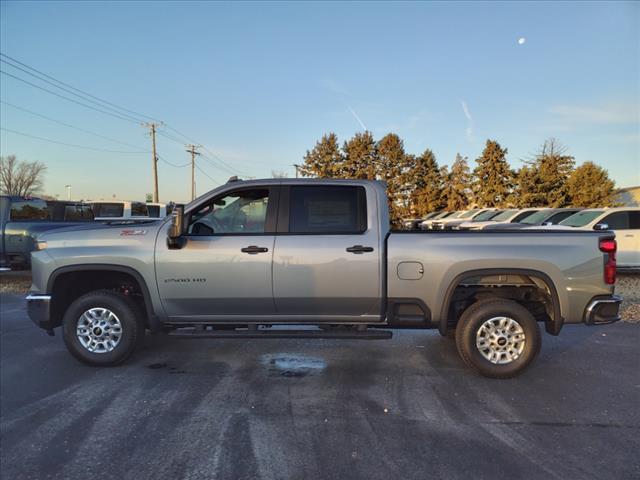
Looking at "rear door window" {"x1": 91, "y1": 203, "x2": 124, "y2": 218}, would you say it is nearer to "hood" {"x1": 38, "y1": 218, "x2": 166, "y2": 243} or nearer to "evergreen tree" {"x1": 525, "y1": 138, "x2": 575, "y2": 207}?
"hood" {"x1": 38, "y1": 218, "x2": 166, "y2": 243}

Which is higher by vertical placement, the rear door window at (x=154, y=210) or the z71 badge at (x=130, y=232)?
the rear door window at (x=154, y=210)

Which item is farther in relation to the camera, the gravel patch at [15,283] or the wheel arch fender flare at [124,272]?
the gravel patch at [15,283]

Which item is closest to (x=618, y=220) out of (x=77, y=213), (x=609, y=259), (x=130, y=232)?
(x=609, y=259)

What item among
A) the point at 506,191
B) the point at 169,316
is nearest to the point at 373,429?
the point at 169,316

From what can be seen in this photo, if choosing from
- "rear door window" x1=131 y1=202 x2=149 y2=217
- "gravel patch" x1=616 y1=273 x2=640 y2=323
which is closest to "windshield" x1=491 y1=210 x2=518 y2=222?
"gravel patch" x1=616 y1=273 x2=640 y2=323

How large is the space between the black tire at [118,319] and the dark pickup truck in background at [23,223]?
5817 mm

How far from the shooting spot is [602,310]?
4176 mm

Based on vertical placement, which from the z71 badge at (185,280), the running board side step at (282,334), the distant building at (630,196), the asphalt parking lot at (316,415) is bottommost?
the asphalt parking lot at (316,415)

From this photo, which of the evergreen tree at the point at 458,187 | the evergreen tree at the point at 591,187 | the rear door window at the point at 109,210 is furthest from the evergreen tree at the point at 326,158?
the rear door window at the point at 109,210

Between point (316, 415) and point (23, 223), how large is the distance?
9.07 m

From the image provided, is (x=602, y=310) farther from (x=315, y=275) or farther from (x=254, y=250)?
(x=254, y=250)

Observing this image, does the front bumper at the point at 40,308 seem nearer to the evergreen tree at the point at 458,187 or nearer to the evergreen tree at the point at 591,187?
the evergreen tree at the point at 591,187

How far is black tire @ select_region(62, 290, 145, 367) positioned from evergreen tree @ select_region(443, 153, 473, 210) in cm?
4140

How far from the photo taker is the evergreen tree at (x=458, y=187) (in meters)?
42.8
